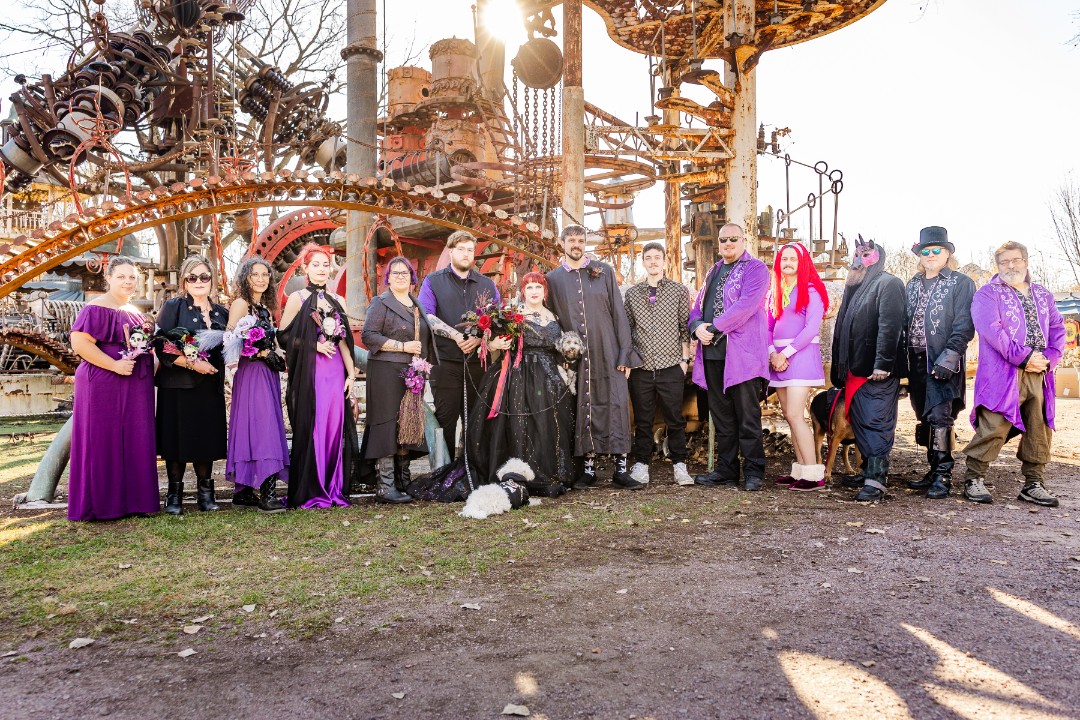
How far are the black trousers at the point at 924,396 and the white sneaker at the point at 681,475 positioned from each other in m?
1.89

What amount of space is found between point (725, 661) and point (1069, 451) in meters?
7.44

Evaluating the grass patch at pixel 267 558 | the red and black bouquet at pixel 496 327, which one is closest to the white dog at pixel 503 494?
the grass patch at pixel 267 558

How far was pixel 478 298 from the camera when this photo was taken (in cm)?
621

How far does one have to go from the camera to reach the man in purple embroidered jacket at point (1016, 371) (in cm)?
546

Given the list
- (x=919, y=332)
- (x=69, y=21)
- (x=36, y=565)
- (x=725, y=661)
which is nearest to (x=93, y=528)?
(x=36, y=565)

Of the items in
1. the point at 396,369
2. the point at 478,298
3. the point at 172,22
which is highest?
the point at 172,22

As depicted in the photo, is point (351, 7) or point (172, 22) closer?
point (351, 7)

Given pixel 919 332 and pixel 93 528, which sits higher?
pixel 919 332

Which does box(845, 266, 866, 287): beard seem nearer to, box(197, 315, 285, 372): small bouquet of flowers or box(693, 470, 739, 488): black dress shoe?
box(693, 470, 739, 488): black dress shoe

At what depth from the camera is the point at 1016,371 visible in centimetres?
548

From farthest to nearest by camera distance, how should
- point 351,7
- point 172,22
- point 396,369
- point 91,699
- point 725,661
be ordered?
point 172,22 → point 351,7 → point 396,369 → point 725,661 → point 91,699

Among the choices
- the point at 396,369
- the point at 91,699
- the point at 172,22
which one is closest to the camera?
the point at 91,699

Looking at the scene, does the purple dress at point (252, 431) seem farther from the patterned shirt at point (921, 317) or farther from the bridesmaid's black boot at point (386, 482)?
the patterned shirt at point (921, 317)

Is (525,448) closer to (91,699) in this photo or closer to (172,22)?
(91,699)
